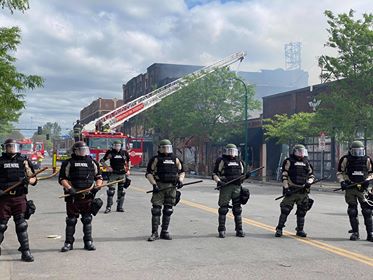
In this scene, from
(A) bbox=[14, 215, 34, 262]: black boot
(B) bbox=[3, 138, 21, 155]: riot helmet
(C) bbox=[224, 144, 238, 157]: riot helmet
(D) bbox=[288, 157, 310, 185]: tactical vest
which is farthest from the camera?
(C) bbox=[224, 144, 238, 157]: riot helmet

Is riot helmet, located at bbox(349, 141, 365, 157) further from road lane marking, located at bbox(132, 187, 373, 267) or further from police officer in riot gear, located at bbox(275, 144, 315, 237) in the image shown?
road lane marking, located at bbox(132, 187, 373, 267)

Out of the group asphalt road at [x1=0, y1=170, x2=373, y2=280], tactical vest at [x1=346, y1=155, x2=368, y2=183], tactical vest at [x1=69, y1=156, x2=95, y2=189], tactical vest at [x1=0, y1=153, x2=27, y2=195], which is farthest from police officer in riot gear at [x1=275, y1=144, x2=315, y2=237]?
tactical vest at [x1=0, y1=153, x2=27, y2=195]

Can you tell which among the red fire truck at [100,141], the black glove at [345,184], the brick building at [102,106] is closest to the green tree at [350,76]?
the red fire truck at [100,141]

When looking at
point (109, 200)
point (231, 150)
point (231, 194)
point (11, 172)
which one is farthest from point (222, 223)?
point (109, 200)

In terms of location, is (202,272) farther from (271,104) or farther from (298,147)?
(271,104)

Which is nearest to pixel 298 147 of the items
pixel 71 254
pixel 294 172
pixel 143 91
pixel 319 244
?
pixel 294 172

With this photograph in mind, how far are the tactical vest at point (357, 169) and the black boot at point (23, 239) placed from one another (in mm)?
5842

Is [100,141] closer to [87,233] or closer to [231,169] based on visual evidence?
[231,169]

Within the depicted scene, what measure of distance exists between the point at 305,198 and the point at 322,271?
2993 mm

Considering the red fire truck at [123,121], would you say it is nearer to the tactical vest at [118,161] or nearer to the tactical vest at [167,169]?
the tactical vest at [118,161]

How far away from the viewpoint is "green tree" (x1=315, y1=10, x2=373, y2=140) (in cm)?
2336

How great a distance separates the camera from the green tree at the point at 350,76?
76.6 feet

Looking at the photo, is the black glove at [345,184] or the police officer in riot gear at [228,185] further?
the police officer in riot gear at [228,185]

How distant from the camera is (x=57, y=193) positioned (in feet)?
64.3
